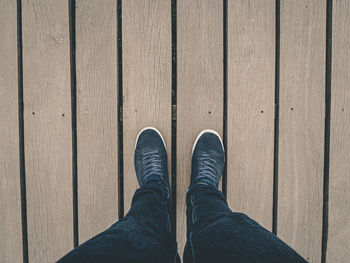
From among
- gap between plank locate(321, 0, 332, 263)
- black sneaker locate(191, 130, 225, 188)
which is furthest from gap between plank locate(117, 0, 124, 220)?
gap between plank locate(321, 0, 332, 263)

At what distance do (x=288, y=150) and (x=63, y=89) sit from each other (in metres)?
0.86

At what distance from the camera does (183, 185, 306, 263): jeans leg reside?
1.52 ft

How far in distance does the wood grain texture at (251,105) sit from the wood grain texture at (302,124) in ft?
0.15

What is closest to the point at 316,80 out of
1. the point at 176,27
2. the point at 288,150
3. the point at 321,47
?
the point at 321,47

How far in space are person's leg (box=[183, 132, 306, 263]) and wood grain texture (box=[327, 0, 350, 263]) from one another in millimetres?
487

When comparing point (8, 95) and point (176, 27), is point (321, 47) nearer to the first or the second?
point (176, 27)

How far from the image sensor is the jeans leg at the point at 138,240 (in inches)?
18.5

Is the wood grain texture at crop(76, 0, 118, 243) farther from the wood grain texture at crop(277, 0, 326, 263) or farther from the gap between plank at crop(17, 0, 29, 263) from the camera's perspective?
the wood grain texture at crop(277, 0, 326, 263)

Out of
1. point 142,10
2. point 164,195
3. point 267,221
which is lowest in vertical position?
point 267,221

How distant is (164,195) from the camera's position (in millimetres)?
728

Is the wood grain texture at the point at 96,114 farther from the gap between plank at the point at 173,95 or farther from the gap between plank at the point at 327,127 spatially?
the gap between plank at the point at 327,127

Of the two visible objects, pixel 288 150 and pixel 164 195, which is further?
pixel 288 150

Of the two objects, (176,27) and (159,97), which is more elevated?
(176,27)

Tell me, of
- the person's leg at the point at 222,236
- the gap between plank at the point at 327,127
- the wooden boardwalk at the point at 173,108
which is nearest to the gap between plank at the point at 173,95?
the wooden boardwalk at the point at 173,108
